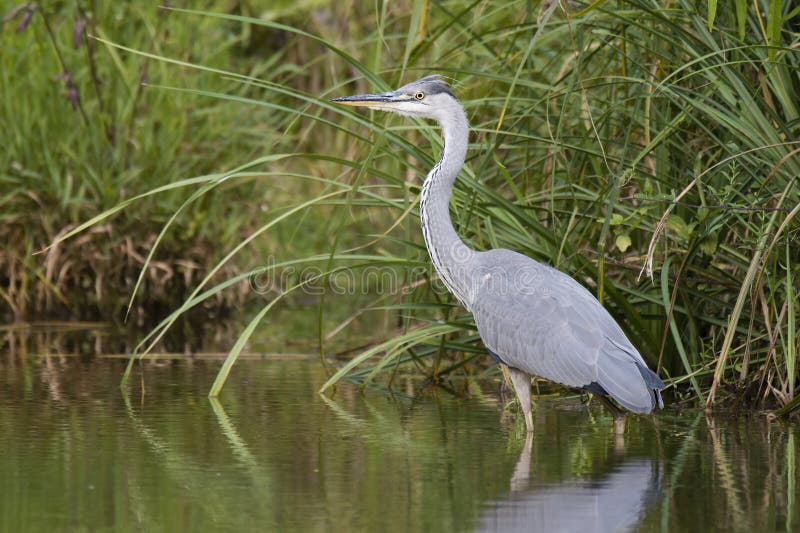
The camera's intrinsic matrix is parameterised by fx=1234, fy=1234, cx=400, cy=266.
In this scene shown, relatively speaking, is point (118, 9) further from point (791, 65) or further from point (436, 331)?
point (791, 65)

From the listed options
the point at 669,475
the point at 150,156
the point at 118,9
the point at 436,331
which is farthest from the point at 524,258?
the point at 118,9

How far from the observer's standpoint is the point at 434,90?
618 cm

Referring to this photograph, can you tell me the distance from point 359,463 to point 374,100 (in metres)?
2.02

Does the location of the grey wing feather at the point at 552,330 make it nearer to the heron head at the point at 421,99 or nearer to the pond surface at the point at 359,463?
the pond surface at the point at 359,463

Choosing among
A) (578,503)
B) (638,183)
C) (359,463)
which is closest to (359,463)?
(359,463)

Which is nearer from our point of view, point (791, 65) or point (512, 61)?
point (791, 65)

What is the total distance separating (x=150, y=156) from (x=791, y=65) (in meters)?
4.86

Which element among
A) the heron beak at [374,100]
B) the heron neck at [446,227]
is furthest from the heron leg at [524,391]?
the heron beak at [374,100]

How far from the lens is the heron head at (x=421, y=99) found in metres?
6.16

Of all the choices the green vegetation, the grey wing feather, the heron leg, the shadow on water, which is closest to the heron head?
the green vegetation

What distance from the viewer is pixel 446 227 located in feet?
19.8

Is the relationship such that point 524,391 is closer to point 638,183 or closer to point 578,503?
point 638,183

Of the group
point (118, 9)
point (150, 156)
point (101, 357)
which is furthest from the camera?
point (118, 9)

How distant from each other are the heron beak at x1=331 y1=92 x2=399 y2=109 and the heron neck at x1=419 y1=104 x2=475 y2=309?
354 mm
